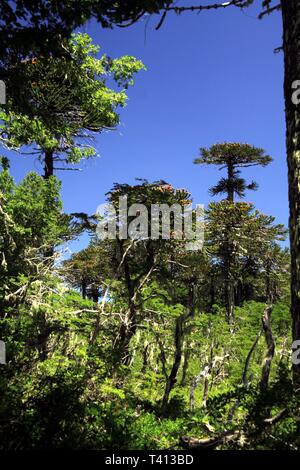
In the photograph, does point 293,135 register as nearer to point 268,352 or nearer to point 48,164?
point 268,352

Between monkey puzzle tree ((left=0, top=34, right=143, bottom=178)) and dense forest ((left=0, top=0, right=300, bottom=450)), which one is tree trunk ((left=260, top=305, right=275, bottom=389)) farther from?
monkey puzzle tree ((left=0, top=34, right=143, bottom=178))

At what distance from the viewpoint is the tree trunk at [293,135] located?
3713 mm

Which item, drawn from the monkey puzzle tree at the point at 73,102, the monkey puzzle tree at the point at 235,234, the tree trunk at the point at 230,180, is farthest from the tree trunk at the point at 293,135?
the tree trunk at the point at 230,180

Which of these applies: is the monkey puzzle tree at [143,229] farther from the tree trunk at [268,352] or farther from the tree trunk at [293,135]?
the tree trunk at [293,135]

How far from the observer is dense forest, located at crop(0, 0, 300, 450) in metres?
3.72

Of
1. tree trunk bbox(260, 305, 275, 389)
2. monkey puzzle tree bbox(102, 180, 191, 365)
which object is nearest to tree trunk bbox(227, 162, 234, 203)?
monkey puzzle tree bbox(102, 180, 191, 365)

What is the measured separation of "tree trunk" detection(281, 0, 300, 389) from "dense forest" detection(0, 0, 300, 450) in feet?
0.06

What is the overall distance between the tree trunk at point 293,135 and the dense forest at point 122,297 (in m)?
0.02

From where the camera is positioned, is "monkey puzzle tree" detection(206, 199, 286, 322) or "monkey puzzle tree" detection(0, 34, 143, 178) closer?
"monkey puzzle tree" detection(0, 34, 143, 178)

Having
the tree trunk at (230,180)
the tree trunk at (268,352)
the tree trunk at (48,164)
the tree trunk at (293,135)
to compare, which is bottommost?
the tree trunk at (268,352)

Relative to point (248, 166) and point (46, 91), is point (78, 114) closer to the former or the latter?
point (46, 91)

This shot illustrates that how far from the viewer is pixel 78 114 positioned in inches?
481

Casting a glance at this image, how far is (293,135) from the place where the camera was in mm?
3961
